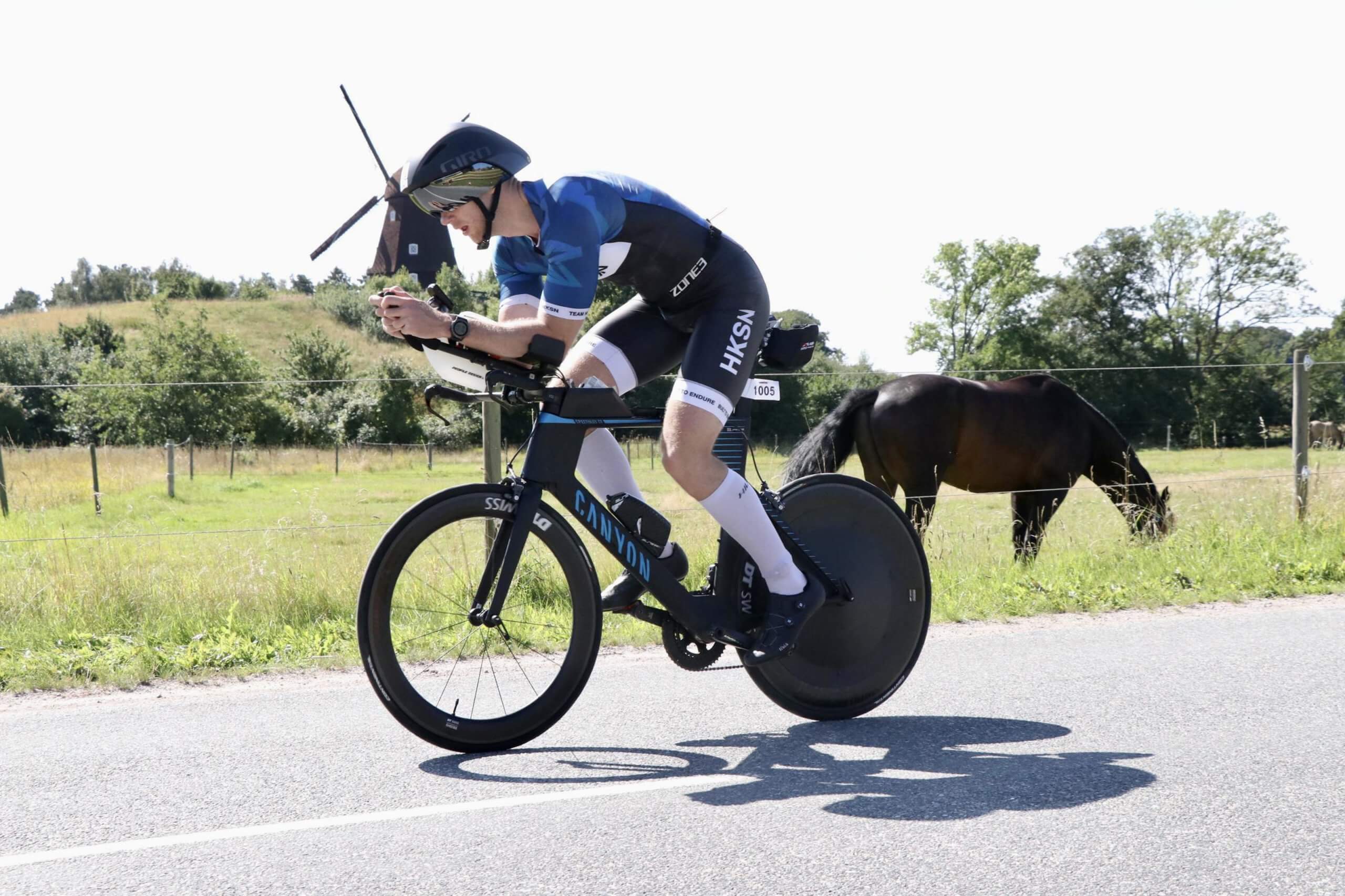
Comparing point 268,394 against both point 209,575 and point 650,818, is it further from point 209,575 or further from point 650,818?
point 650,818

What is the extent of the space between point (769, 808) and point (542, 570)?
1.52 meters

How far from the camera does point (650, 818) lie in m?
3.33

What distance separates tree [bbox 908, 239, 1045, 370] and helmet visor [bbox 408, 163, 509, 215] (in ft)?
259

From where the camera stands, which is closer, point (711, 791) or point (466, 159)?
point (711, 791)

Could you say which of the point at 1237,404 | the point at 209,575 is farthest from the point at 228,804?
the point at 1237,404

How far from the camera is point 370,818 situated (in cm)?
333

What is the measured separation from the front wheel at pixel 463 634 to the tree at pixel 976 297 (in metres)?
78.6

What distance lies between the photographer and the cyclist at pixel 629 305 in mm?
3795

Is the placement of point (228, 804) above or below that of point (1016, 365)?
below

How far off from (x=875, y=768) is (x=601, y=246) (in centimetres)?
192

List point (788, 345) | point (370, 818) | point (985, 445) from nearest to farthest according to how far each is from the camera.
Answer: point (370, 818)
point (788, 345)
point (985, 445)

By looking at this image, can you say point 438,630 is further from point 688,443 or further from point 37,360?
point 37,360

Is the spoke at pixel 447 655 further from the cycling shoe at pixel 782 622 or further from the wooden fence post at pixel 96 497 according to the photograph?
the wooden fence post at pixel 96 497

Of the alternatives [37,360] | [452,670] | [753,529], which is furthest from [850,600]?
[37,360]
